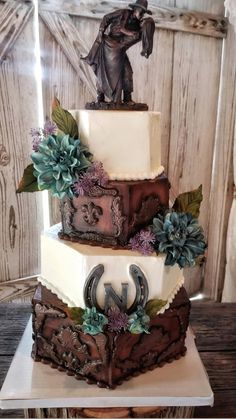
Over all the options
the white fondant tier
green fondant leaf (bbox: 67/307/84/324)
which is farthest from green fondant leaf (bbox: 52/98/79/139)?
green fondant leaf (bbox: 67/307/84/324)

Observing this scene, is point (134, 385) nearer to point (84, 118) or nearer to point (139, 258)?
point (139, 258)

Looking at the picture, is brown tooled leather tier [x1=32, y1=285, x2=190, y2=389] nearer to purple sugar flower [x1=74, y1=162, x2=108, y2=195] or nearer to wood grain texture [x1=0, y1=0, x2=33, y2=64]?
purple sugar flower [x1=74, y1=162, x2=108, y2=195]

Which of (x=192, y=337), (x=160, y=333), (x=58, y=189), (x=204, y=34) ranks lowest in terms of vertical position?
(x=192, y=337)

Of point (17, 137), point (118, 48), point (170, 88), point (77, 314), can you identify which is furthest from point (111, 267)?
point (170, 88)

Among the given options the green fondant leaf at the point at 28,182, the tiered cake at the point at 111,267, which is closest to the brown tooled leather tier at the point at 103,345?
the tiered cake at the point at 111,267

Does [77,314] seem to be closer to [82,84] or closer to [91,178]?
[91,178]

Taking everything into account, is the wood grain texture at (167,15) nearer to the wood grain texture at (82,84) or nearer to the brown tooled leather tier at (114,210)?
the wood grain texture at (82,84)

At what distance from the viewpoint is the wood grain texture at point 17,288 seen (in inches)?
62.2

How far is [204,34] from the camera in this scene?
1473mm

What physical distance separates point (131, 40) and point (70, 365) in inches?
32.8

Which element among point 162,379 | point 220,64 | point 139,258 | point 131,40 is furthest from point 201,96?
point 162,379

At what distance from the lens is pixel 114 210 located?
2.78ft

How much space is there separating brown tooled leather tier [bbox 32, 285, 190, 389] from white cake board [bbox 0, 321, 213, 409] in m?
0.02

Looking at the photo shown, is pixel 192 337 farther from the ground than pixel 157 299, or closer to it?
closer to it
